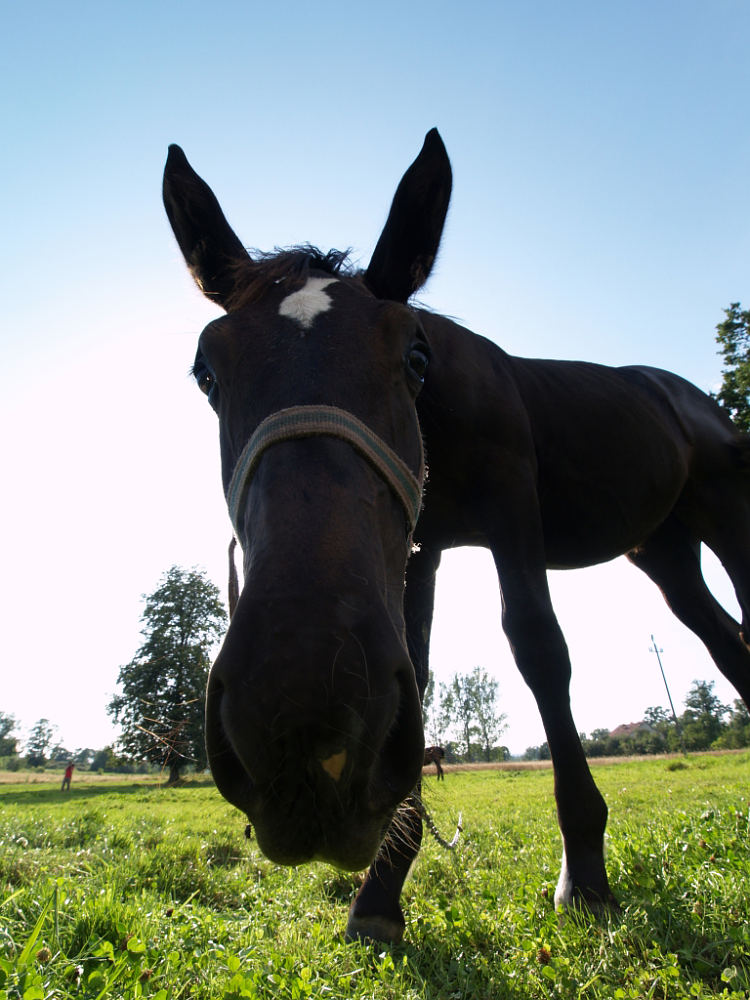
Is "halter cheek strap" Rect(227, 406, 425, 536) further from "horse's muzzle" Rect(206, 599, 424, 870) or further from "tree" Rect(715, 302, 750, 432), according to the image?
A: "tree" Rect(715, 302, 750, 432)

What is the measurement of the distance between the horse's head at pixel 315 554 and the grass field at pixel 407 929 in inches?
35.2

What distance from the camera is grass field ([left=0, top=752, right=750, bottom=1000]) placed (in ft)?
5.24

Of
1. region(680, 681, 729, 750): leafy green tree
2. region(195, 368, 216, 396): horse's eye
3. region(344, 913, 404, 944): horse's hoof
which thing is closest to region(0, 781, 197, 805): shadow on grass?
region(344, 913, 404, 944): horse's hoof

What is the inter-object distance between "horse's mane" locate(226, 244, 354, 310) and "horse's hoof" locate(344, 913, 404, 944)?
2.54 meters

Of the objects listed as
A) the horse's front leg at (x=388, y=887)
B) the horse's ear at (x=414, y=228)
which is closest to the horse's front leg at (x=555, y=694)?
the horse's front leg at (x=388, y=887)

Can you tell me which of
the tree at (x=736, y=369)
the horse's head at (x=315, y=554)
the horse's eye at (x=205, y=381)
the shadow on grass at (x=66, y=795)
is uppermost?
the tree at (x=736, y=369)

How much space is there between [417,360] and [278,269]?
0.67 m

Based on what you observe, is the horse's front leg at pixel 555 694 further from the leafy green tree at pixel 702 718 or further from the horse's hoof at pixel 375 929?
the leafy green tree at pixel 702 718

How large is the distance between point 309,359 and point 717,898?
2.45 meters

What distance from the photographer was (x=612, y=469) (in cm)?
381

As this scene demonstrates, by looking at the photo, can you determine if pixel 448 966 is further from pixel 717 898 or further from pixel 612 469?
pixel 612 469

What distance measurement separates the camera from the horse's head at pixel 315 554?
40.4 inches

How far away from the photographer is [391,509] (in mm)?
1658

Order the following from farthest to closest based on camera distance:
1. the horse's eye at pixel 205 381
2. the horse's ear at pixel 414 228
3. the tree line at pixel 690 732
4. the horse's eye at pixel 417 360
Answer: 1. the tree line at pixel 690 732
2. the horse's ear at pixel 414 228
3. the horse's eye at pixel 205 381
4. the horse's eye at pixel 417 360
